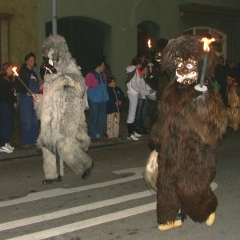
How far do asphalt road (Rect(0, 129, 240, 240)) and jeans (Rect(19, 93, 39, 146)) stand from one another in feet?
3.77

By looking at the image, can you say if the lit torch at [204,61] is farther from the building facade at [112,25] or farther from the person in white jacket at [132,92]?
the building facade at [112,25]

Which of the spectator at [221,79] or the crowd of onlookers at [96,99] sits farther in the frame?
the spectator at [221,79]

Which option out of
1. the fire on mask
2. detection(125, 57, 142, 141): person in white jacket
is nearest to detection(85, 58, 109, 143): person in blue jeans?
detection(125, 57, 142, 141): person in white jacket

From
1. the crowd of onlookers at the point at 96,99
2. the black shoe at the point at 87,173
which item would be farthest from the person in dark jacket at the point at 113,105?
the black shoe at the point at 87,173

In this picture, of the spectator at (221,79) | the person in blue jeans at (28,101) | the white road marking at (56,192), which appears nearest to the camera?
the white road marking at (56,192)

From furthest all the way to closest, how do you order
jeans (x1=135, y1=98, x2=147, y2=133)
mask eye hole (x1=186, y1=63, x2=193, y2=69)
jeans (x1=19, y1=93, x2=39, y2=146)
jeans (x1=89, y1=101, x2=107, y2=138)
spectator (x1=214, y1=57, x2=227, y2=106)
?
spectator (x1=214, y1=57, x2=227, y2=106) < jeans (x1=135, y1=98, x2=147, y2=133) < jeans (x1=89, y1=101, x2=107, y2=138) < jeans (x1=19, y1=93, x2=39, y2=146) < mask eye hole (x1=186, y1=63, x2=193, y2=69)

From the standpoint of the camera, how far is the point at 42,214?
6.17 m

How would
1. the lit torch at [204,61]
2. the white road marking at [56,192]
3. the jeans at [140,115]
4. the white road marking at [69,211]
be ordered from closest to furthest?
the lit torch at [204,61]
the white road marking at [69,211]
the white road marking at [56,192]
the jeans at [140,115]

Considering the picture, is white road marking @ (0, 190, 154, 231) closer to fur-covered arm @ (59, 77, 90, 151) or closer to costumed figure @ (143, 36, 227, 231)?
fur-covered arm @ (59, 77, 90, 151)

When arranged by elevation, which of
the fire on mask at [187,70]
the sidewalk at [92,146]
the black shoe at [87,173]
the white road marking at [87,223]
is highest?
the fire on mask at [187,70]

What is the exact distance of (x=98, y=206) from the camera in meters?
6.45

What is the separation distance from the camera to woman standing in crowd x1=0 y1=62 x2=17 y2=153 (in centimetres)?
991

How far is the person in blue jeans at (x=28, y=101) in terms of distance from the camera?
990 centimetres

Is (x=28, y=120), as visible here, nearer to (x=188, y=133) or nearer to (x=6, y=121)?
(x=6, y=121)
